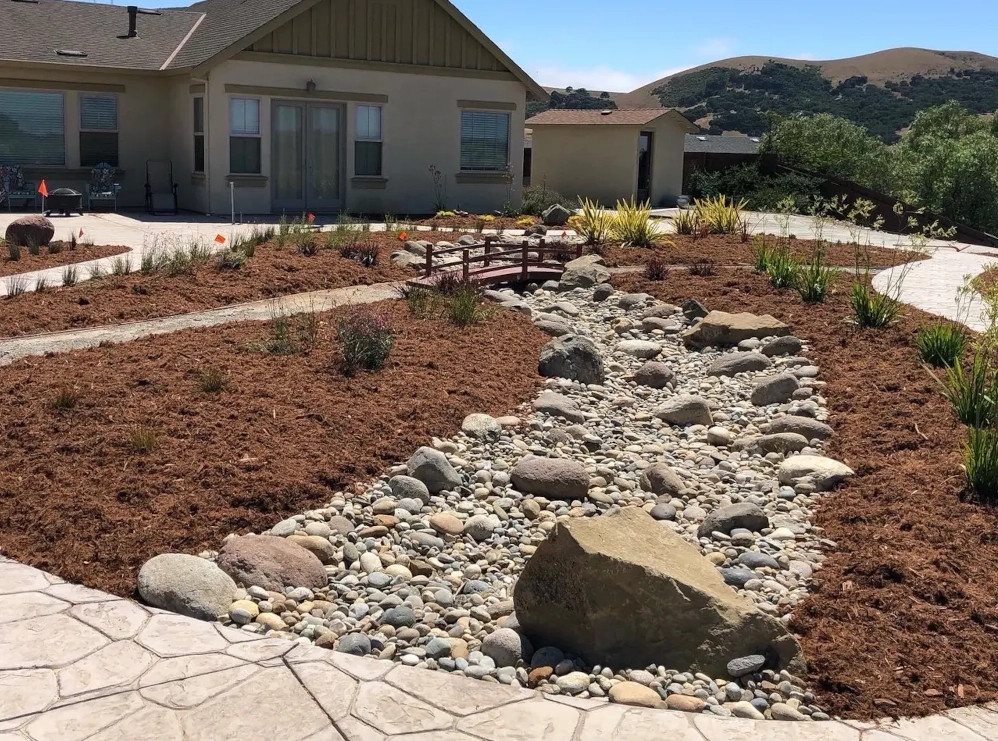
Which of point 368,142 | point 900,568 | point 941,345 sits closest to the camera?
point 900,568

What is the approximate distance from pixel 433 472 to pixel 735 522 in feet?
6.15

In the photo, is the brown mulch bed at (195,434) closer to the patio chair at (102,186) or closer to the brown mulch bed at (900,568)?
the brown mulch bed at (900,568)

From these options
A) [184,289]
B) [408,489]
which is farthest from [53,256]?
[408,489]

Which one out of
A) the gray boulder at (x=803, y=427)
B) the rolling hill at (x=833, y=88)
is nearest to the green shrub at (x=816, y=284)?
the gray boulder at (x=803, y=427)

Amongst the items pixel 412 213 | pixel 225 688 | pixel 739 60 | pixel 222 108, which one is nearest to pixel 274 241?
pixel 222 108

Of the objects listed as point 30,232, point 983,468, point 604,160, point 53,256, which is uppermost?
point 604,160

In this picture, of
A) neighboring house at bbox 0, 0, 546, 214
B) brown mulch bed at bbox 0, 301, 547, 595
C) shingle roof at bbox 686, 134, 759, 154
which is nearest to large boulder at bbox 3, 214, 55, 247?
brown mulch bed at bbox 0, 301, 547, 595

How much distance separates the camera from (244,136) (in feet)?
68.7

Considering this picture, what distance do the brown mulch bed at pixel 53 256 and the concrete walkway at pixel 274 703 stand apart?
9039 mm

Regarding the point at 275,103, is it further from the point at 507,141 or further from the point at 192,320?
the point at 192,320

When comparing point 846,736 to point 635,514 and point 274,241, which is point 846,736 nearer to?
point 635,514

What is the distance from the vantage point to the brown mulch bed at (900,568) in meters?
4.34

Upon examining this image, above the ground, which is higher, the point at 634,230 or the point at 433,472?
the point at 634,230

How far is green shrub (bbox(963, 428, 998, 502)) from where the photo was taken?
19.6 feet
